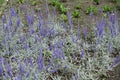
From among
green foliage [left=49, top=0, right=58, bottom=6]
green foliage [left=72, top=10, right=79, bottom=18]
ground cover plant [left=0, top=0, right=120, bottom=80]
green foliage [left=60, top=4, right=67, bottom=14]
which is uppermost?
green foliage [left=49, top=0, right=58, bottom=6]

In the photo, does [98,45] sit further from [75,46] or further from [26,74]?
[26,74]

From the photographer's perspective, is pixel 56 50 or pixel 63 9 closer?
pixel 56 50

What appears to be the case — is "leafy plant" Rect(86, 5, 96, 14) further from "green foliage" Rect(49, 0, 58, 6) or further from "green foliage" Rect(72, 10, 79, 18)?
"green foliage" Rect(49, 0, 58, 6)

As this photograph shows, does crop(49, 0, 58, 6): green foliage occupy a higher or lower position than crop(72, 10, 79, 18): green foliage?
higher

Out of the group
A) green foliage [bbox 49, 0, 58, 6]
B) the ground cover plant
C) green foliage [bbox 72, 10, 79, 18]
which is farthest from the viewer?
green foliage [bbox 49, 0, 58, 6]

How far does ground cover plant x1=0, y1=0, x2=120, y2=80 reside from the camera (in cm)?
404

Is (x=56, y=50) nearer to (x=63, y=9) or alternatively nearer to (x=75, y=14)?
(x=75, y=14)

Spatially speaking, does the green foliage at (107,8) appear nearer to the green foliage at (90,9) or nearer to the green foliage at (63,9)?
the green foliage at (90,9)

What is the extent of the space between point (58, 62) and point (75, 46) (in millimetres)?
443

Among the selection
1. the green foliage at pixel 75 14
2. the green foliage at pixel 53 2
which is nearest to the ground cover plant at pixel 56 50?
the green foliage at pixel 75 14

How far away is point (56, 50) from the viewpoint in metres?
4.14

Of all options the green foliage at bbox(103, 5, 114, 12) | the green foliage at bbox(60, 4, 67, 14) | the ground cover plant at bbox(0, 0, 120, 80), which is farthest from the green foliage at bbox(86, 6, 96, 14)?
the ground cover plant at bbox(0, 0, 120, 80)

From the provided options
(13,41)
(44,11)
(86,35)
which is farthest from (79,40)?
(44,11)

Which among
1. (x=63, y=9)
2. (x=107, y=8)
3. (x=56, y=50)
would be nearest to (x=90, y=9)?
(x=107, y=8)
